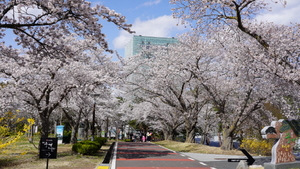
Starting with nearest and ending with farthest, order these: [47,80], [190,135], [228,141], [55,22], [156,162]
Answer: [55,22] → [156,162] → [47,80] → [228,141] → [190,135]

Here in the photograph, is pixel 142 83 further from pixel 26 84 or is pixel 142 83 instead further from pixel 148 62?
pixel 26 84

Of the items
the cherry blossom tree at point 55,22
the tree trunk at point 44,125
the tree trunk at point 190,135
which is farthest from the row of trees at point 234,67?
the tree trunk at point 44,125

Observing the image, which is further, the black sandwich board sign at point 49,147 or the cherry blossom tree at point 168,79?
the cherry blossom tree at point 168,79

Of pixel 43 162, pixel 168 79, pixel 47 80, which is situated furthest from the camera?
pixel 168 79

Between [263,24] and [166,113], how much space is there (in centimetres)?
2128

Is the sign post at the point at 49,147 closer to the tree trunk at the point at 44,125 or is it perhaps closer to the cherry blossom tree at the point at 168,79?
the tree trunk at the point at 44,125

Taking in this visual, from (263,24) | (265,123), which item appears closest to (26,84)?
(263,24)

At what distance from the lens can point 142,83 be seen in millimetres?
29312

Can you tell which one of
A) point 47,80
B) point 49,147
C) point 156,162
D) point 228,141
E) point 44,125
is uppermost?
point 47,80

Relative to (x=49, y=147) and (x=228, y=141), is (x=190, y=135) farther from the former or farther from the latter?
(x=49, y=147)

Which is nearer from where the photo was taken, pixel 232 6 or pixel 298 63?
pixel 232 6

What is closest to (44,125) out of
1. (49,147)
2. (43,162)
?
(43,162)

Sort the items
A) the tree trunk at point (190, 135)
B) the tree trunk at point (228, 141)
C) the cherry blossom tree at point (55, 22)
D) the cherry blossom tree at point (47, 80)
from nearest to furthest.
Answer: the cherry blossom tree at point (55, 22)
the cherry blossom tree at point (47, 80)
the tree trunk at point (228, 141)
the tree trunk at point (190, 135)

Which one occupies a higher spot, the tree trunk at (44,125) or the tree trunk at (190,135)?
the tree trunk at (44,125)
